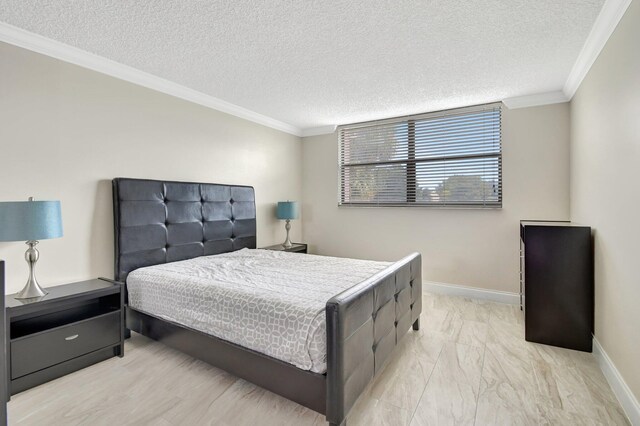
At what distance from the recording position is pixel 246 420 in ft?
5.36

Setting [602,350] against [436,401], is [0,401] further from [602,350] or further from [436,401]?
[602,350]

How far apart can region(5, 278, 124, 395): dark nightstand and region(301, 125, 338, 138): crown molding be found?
3442 millimetres

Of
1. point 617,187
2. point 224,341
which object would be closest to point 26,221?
point 224,341

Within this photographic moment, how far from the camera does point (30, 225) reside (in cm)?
188

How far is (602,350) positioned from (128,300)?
3702 mm

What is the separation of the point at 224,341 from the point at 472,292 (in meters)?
3.06

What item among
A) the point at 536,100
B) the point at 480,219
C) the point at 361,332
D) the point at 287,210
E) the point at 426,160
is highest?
the point at 536,100

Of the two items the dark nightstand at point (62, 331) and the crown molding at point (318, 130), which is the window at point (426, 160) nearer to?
the crown molding at point (318, 130)

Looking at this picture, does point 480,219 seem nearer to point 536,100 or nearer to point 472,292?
point 472,292

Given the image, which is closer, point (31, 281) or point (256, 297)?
Answer: point (256, 297)

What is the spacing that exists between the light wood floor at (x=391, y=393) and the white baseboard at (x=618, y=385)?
4 centimetres

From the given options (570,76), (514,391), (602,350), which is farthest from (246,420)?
(570,76)

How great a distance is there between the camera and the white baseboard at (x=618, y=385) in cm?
159

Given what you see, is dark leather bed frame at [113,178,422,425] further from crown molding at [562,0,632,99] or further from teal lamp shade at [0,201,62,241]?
crown molding at [562,0,632,99]
